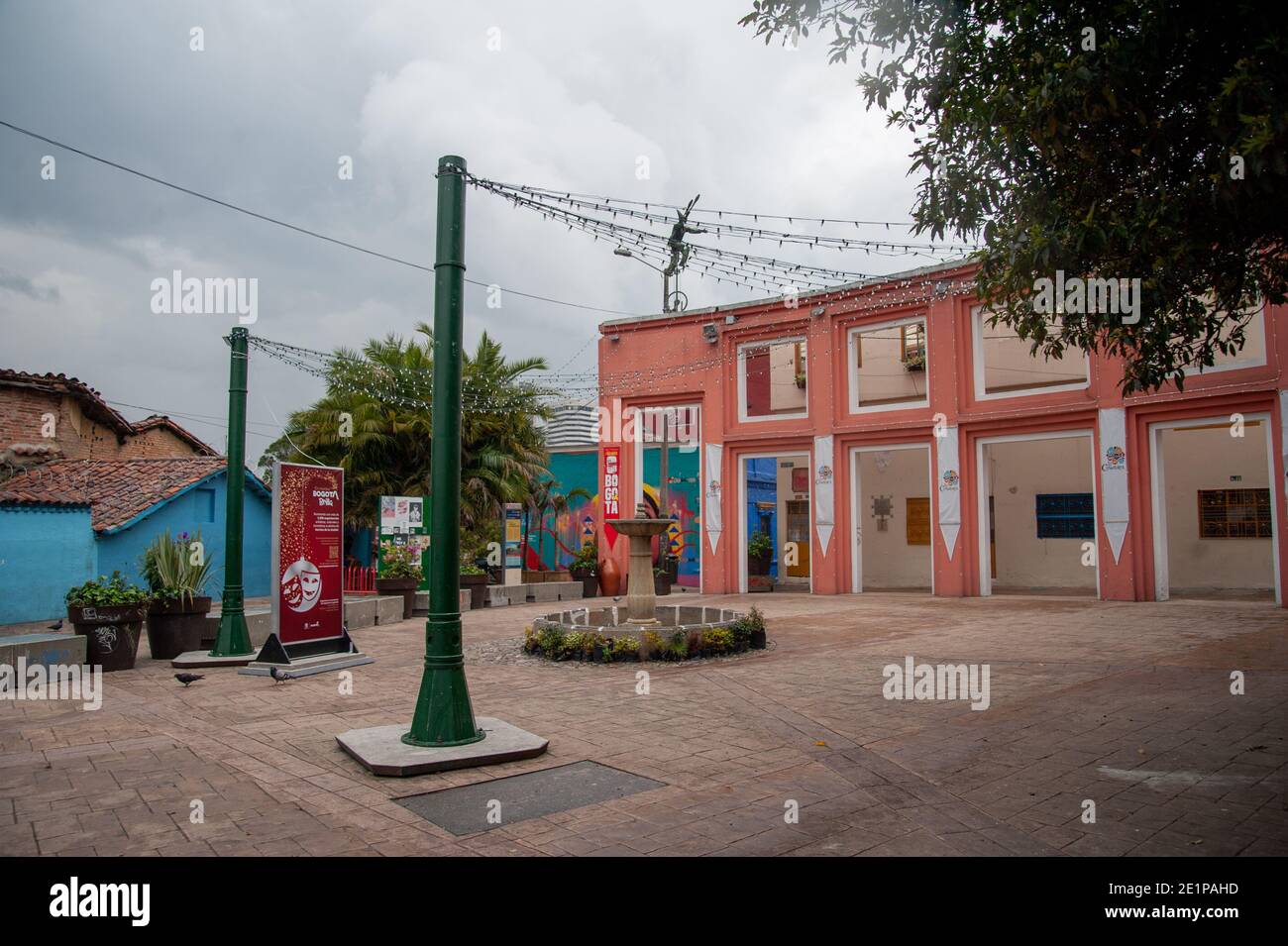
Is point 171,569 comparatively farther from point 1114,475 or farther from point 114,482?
point 1114,475

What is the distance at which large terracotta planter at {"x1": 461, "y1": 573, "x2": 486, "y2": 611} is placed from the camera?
18547 mm

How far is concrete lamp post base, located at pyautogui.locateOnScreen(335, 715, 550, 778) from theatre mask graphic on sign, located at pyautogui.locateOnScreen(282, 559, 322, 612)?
12.9 ft

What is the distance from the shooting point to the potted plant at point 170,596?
1086 centimetres

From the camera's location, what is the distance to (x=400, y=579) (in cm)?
1666

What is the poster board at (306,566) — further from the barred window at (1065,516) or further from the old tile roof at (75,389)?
the barred window at (1065,516)

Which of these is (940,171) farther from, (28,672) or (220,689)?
(28,672)

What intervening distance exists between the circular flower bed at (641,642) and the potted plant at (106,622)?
4482 millimetres

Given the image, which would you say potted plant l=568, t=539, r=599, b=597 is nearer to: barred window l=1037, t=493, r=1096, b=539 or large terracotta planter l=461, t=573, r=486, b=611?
large terracotta planter l=461, t=573, r=486, b=611

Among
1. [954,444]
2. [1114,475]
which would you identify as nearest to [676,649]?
[1114,475]

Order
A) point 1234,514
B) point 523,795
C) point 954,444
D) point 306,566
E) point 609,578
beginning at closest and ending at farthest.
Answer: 1. point 523,795
2. point 306,566
3. point 954,444
4. point 1234,514
5. point 609,578

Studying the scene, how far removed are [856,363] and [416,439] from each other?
11.3 meters

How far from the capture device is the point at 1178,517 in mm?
19500

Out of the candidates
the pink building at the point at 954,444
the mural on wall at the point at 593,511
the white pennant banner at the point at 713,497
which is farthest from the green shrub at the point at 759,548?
the mural on wall at the point at 593,511

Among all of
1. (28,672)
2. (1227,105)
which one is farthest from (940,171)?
(28,672)
